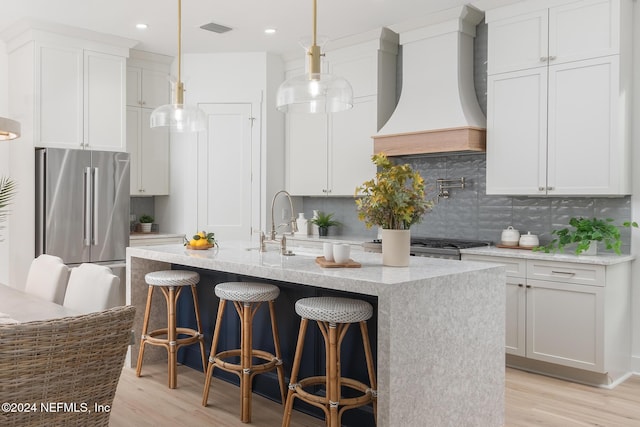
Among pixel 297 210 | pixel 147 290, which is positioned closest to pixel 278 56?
pixel 297 210

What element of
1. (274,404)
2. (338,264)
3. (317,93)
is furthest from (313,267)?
(274,404)

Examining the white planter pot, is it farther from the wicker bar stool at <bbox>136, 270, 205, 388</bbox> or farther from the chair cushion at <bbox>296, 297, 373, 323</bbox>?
the wicker bar stool at <bbox>136, 270, 205, 388</bbox>

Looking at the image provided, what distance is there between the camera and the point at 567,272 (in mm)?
3791

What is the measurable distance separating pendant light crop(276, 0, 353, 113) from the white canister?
7.62 feet

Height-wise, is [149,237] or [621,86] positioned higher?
[621,86]

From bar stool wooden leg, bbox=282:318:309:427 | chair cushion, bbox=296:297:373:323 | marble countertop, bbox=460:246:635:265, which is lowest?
bar stool wooden leg, bbox=282:318:309:427

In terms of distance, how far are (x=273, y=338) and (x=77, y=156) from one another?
2.89 metres

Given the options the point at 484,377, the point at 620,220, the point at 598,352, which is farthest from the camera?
the point at 620,220

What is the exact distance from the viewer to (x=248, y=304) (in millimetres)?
3090

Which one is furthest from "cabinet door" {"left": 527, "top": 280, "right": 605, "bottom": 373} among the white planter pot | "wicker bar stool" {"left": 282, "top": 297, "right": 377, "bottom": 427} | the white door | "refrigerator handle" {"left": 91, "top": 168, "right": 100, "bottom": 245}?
"refrigerator handle" {"left": 91, "top": 168, "right": 100, "bottom": 245}

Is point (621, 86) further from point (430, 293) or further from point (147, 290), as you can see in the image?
point (147, 290)

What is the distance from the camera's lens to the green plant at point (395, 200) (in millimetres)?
2717

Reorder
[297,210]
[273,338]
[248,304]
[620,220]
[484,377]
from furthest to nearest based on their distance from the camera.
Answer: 1. [297,210]
2. [620,220]
3. [273,338]
4. [248,304]
5. [484,377]

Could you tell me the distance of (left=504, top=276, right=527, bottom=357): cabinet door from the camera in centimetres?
403
